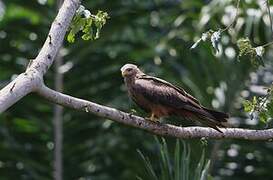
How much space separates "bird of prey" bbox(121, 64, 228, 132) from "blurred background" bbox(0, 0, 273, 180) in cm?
142

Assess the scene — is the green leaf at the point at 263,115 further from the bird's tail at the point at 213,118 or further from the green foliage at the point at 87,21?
the green foliage at the point at 87,21

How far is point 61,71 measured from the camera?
8148 millimetres

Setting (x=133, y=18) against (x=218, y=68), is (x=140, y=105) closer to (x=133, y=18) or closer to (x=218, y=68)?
(x=218, y=68)

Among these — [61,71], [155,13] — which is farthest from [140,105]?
[155,13]

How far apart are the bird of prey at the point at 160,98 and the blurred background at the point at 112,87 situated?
142cm

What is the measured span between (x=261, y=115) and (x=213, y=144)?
2462 millimetres

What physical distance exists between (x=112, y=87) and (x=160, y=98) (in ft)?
7.25

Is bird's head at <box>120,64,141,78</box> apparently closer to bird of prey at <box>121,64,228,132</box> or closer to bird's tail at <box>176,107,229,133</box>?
bird of prey at <box>121,64,228,132</box>

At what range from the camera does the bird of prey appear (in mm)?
5992

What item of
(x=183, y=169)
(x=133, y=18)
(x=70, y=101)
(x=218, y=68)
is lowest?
(x=183, y=169)

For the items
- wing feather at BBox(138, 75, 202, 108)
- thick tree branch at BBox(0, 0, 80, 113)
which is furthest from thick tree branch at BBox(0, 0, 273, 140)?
wing feather at BBox(138, 75, 202, 108)

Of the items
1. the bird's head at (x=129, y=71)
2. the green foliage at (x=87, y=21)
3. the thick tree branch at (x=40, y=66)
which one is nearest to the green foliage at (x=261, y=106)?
the green foliage at (x=87, y=21)

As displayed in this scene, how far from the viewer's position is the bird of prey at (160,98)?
19.7 feet

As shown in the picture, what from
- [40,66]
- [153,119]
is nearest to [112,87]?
[153,119]
